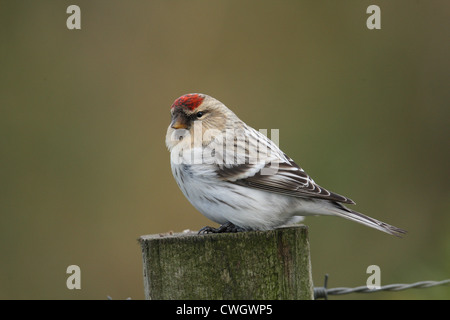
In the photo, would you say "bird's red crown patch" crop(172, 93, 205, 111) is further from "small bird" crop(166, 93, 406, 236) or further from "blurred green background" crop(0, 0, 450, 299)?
"blurred green background" crop(0, 0, 450, 299)

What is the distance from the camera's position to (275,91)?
7520mm

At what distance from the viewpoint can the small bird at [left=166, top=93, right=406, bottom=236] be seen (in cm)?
352

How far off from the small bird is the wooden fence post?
67cm

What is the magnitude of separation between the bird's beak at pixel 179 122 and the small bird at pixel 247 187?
137mm

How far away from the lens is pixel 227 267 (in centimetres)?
262

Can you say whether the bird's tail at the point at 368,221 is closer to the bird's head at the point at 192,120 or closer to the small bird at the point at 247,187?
the small bird at the point at 247,187

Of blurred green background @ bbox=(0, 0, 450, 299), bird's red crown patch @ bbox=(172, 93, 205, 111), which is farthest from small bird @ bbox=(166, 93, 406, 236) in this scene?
blurred green background @ bbox=(0, 0, 450, 299)

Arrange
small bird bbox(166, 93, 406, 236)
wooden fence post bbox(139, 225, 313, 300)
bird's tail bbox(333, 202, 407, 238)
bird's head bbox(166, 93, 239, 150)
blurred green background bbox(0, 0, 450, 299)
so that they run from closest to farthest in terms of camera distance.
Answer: wooden fence post bbox(139, 225, 313, 300), bird's tail bbox(333, 202, 407, 238), small bird bbox(166, 93, 406, 236), bird's head bbox(166, 93, 239, 150), blurred green background bbox(0, 0, 450, 299)

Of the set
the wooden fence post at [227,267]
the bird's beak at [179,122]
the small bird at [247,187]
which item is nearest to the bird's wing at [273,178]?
the small bird at [247,187]

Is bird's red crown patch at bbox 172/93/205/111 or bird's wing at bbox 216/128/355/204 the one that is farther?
bird's red crown patch at bbox 172/93/205/111

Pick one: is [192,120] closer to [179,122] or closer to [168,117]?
[179,122]

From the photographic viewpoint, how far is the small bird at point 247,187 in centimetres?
352
